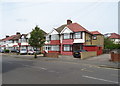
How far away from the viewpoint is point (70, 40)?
1136 inches

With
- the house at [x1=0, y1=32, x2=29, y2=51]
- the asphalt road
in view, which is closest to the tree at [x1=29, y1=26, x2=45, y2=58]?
the asphalt road

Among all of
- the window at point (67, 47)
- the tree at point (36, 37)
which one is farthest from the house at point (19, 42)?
the tree at point (36, 37)

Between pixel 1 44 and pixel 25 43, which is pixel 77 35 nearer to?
pixel 25 43

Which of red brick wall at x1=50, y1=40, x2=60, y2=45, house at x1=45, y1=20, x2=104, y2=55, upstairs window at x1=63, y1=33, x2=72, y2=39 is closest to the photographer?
house at x1=45, y1=20, x2=104, y2=55

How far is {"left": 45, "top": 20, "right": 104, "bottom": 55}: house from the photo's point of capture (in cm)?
2705

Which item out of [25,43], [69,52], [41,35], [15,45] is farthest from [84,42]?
[15,45]

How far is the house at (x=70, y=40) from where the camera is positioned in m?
27.0

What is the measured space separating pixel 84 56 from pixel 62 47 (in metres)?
11.1

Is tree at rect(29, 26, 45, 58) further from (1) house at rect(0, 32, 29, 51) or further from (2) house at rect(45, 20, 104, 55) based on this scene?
(1) house at rect(0, 32, 29, 51)

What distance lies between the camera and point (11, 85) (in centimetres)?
589

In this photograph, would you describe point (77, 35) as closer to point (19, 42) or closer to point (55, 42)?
point (55, 42)

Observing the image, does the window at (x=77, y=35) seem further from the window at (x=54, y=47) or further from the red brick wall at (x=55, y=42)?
the window at (x=54, y=47)

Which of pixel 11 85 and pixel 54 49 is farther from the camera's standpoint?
pixel 54 49

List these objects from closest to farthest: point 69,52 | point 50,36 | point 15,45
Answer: point 69,52
point 50,36
point 15,45
